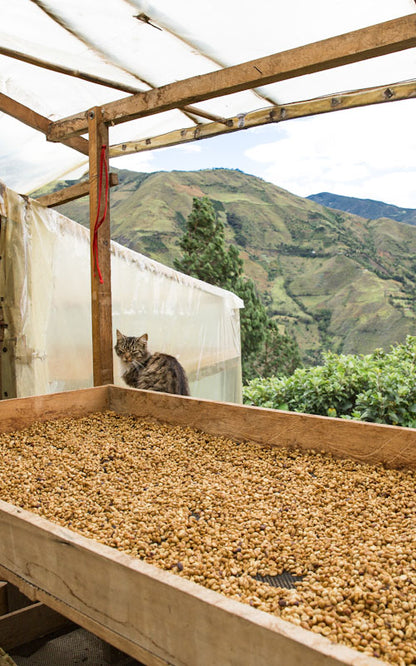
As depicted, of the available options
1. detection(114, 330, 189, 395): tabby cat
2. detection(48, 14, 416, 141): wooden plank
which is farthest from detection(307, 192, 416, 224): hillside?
detection(48, 14, 416, 141): wooden plank

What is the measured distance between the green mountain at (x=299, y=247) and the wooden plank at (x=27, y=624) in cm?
2154

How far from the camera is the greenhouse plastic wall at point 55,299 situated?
3.31m

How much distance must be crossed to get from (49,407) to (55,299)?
122 centimetres

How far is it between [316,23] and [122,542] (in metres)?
2.13

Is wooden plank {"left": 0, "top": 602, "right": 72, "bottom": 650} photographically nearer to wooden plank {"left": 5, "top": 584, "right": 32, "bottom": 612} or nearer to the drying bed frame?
wooden plank {"left": 5, "top": 584, "right": 32, "bottom": 612}

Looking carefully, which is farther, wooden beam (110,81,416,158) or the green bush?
the green bush

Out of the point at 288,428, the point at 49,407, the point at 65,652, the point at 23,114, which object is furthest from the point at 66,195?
the point at 65,652

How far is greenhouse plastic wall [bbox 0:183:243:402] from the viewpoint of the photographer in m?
3.31

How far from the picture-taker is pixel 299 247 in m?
33.0

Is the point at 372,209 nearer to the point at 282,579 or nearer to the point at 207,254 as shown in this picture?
the point at 207,254

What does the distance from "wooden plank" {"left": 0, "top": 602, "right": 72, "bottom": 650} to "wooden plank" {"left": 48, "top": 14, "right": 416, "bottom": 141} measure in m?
2.08

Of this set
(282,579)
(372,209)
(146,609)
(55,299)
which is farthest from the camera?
(372,209)

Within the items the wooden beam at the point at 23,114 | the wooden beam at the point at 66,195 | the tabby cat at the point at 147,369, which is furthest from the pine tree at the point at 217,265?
the wooden beam at the point at 23,114

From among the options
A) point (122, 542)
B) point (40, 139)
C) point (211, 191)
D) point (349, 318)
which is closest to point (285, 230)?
point (211, 191)
